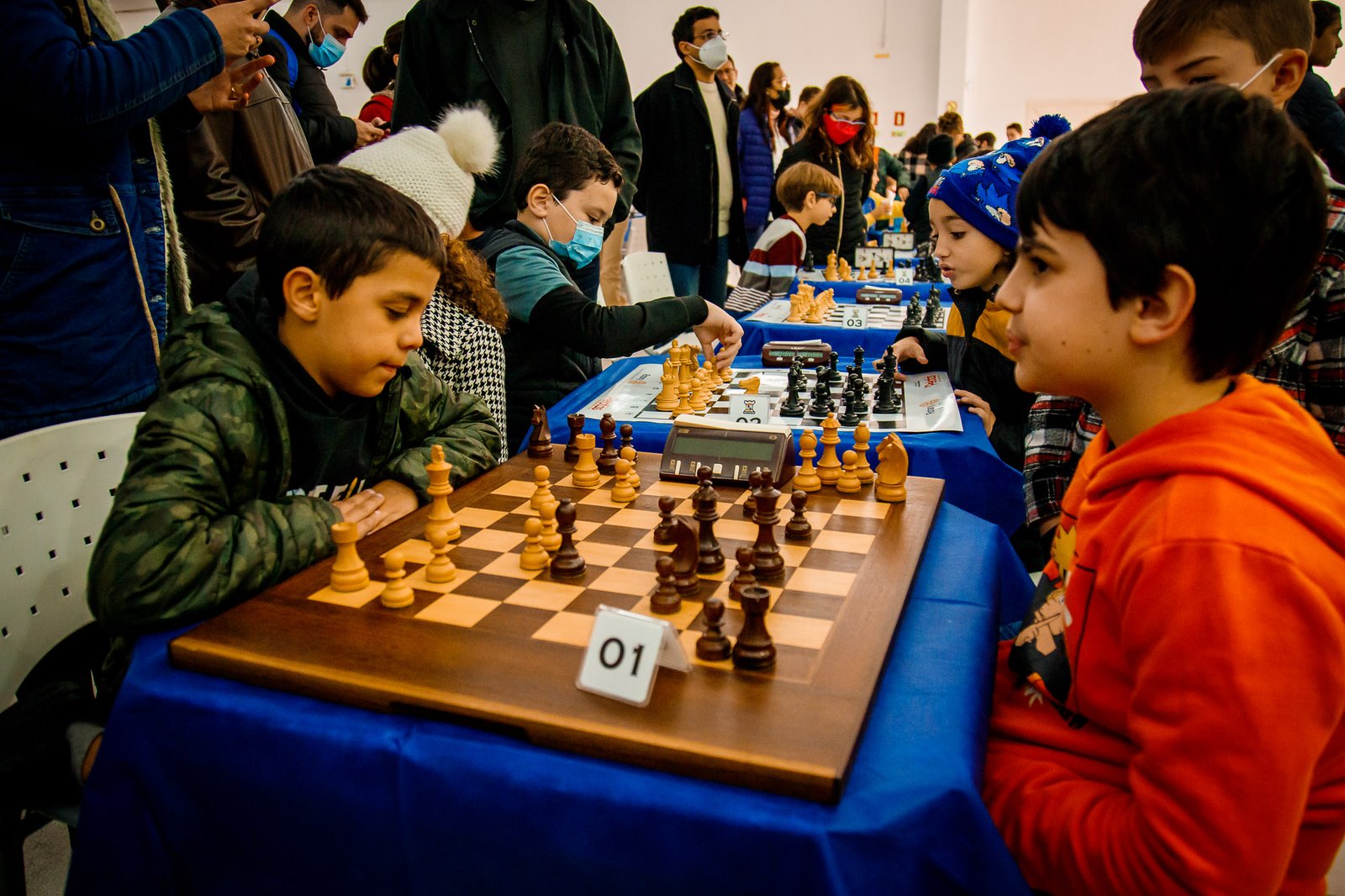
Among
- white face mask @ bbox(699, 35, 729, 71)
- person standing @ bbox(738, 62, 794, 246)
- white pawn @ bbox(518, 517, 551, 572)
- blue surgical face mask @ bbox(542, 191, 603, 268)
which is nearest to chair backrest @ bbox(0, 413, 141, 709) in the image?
white pawn @ bbox(518, 517, 551, 572)

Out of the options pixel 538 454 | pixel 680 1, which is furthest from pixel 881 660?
pixel 680 1

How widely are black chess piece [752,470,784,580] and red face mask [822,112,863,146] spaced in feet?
16.4

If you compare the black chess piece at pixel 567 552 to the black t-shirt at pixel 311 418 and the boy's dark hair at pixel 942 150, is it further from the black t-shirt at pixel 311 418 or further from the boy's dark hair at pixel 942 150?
the boy's dark hair at pixel 942 150

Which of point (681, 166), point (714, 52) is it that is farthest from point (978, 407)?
point (714, 52)

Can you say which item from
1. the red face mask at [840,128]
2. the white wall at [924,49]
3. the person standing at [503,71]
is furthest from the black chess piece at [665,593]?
the white wall at [924,49]

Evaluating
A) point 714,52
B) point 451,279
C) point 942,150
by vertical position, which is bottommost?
point 451,279

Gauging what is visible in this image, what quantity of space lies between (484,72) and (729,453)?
2.44 metres

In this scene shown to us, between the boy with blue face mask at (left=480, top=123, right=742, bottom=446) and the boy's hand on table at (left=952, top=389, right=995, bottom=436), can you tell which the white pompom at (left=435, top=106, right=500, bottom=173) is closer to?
the boy with blue face mask at (left=480, top=123, right=742, bottom=446)

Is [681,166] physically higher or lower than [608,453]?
higher

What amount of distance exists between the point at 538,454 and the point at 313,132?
2412 millimetres

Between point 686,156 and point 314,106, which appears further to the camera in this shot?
point 686,156

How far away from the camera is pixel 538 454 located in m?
1.93

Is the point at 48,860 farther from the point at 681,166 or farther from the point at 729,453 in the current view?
the point at 681,166

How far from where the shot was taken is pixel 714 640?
105cm
